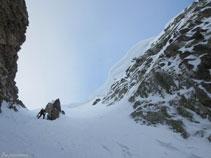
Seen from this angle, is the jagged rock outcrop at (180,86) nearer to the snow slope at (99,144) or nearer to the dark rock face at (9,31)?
the snow slope at (99,144)

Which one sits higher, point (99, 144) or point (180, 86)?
point (180, 86)

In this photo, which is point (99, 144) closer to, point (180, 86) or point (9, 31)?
point (180, 86)

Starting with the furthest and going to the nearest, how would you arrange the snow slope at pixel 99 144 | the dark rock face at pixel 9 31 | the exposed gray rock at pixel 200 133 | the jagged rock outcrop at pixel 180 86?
the jagged rock outcrop at pixel 180 86, the dark rock face at pixel 9 31, the exposed gray rock at pixel 200 133, the snow slope at pixel 99 144

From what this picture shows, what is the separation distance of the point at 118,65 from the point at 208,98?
83585 mm

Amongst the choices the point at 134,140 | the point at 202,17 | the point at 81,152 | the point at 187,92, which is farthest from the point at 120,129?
the point at 202,17

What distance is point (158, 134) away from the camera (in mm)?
9242

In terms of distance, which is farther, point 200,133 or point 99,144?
point 200,133

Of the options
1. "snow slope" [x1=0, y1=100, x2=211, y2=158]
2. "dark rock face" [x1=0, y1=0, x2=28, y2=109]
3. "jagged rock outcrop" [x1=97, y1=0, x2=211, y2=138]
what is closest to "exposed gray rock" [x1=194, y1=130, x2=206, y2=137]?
"snow slope" [x1=0, y1=100, x2=211, y2=158]

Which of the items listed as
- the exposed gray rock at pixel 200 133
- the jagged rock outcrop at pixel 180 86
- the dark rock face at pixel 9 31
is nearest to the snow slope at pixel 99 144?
the exposed gray rock at pixel 200 133

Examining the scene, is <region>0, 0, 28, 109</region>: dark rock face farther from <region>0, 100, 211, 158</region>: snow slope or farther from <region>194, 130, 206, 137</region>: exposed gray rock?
<region>194, 130, 206, 137</region>: exposed gray rock

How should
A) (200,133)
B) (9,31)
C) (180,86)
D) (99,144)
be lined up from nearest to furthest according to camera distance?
1. (99,144)
2. (200,133)
3. (9,31)
4. (180,86)

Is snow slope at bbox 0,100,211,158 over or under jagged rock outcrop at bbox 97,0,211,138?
under

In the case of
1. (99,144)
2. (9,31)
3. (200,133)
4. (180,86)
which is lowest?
(99,144)

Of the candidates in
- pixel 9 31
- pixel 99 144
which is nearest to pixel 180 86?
pixel 99 144
